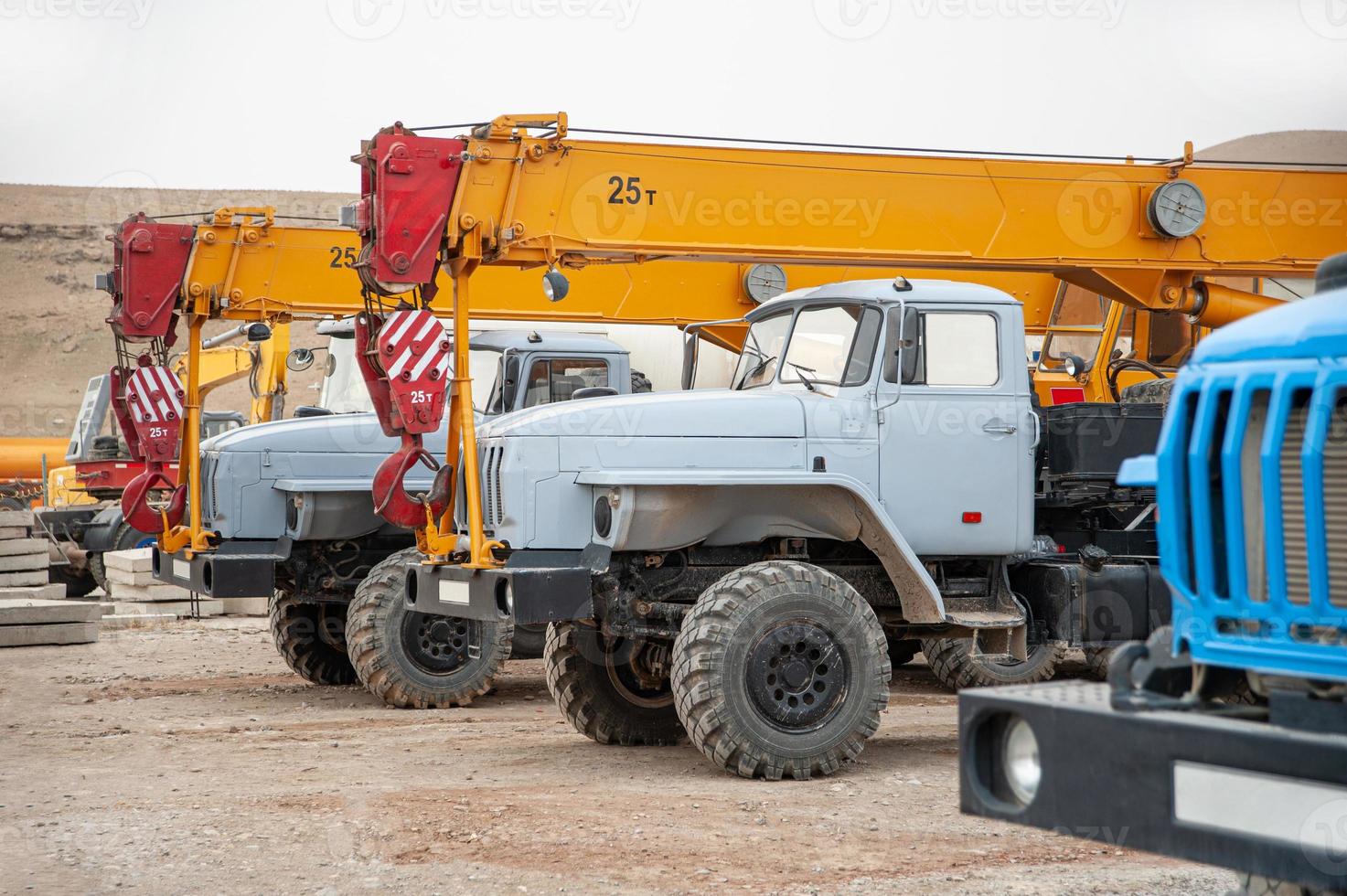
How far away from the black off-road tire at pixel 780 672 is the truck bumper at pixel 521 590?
0.57 meters

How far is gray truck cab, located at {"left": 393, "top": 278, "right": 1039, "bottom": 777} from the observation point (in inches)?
295

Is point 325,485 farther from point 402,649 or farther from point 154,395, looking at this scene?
point 154,395

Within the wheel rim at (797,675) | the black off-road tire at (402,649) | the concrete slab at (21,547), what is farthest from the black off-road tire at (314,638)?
the concrete slab at (21,547)

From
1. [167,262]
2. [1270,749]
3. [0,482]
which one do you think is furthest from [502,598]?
[0,482]

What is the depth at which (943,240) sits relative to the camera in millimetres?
10141

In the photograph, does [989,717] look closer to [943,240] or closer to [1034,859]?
[1034,859]

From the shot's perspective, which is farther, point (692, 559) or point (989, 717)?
point (692, 559)

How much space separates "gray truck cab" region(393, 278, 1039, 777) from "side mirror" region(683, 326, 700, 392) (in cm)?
140

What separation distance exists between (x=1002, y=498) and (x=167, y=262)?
24.5 feet

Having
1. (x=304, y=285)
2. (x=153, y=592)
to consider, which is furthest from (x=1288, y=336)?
(x=153, y=592)

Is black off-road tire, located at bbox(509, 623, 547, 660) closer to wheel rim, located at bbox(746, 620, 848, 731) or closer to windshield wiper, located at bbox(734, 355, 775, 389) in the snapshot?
windshield wiper, located at bbox(734, 355, 775, 389)

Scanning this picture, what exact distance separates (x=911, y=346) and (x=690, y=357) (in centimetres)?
238

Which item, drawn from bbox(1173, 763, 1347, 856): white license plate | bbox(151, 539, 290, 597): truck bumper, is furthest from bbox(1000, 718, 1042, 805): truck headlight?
bbox(151, 539, 290, 597): truck bumper

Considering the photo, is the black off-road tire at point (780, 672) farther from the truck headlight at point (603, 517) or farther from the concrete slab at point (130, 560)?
the concrete slab at point (130, 560)
